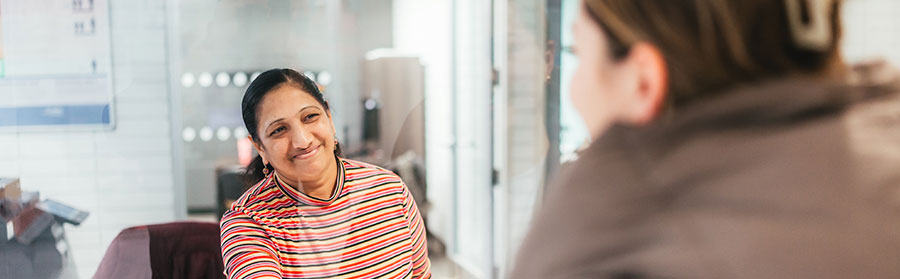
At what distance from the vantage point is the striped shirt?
0.95 meters

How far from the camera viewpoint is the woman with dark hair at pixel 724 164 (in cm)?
30

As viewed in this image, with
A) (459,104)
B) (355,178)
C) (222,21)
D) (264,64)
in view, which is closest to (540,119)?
(459,104)

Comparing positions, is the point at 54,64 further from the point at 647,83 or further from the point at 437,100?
the point at 647,83

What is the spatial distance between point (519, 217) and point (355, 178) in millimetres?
1451

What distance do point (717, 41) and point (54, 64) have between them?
2.35m

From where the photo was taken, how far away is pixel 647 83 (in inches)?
12.9

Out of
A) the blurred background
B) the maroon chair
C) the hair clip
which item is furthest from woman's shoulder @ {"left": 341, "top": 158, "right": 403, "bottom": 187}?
the hair clip

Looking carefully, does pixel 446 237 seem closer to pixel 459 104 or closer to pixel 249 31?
pixel 459 104

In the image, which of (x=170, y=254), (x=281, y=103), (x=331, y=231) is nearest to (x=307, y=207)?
(x=331, y=231)

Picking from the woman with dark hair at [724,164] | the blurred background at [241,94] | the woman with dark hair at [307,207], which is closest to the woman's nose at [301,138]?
the woman with dark hair at [307,207]

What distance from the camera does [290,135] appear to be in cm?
102

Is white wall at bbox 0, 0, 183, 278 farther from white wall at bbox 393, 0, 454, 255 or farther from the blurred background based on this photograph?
white wall at bbox 393, 0, 454, 255

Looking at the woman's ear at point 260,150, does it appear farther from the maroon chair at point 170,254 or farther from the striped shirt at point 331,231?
the maroon chair at point 170,254

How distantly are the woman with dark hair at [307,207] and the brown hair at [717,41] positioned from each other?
0.73 meters
